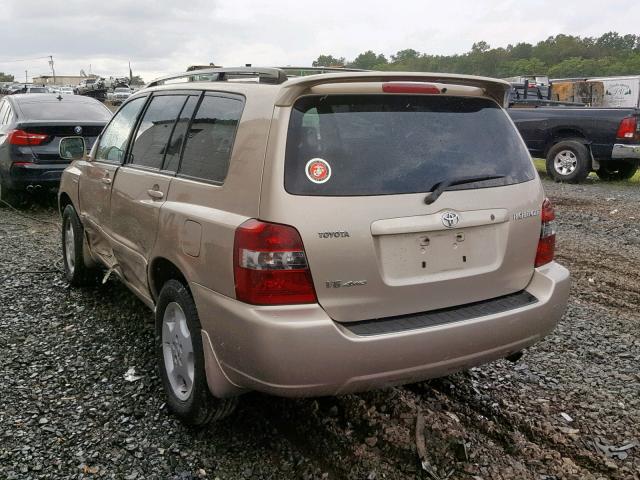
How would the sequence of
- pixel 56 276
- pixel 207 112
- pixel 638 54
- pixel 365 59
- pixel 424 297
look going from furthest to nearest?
pixel 638 54 < pixel 365 59 < pixel 56 276 < pixel 207 112 < pixel 424 297

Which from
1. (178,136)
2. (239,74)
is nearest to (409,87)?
(239,74)

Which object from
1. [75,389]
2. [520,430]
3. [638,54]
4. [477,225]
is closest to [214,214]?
[477,225]

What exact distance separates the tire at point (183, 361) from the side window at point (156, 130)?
2.91 feet

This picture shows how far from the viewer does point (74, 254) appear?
5102 millimetres

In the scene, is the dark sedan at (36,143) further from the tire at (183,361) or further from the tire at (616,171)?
the tire at (616,171)

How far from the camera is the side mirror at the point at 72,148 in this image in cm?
484

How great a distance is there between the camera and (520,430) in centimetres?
304

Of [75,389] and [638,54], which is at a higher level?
[638,54]

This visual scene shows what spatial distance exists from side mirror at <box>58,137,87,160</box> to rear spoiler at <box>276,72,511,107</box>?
299 cm

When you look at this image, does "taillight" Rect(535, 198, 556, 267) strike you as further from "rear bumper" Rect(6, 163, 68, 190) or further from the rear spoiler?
"rear bumper" Rect(6, 163, 68, 190)

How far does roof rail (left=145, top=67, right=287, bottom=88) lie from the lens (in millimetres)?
2744

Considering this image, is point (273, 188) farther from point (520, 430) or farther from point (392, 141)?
point (520, 430)

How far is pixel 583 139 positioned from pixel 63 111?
385 inches

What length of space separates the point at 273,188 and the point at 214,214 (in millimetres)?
392
